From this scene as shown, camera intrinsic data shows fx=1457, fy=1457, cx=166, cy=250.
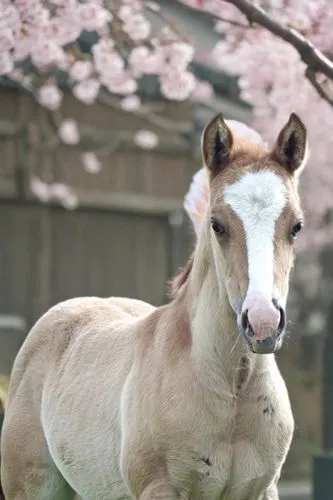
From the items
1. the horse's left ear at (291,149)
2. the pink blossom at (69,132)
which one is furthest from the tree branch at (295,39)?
the pink blossom at (69,132)

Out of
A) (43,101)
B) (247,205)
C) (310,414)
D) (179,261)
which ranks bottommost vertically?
(310,414)

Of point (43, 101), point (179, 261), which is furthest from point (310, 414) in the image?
point (43, 101)

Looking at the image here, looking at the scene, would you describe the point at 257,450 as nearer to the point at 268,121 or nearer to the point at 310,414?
the point at 268,121

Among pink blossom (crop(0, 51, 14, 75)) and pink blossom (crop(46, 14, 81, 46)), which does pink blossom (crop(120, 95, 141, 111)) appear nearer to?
pink blossom (crop(46, 14, 81, 46))

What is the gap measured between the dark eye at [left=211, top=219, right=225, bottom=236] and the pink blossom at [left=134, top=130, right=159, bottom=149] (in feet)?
34.5

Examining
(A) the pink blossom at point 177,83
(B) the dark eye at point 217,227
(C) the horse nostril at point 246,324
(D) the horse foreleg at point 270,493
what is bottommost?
(D) the horse foreleg at point 270,493

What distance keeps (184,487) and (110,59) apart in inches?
243

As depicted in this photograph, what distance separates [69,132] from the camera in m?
15.1

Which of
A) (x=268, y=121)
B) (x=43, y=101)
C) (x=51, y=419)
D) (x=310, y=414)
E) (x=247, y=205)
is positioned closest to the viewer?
(x=247, y=205)

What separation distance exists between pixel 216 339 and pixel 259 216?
2.15 ft

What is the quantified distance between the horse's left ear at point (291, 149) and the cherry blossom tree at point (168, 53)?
196cm

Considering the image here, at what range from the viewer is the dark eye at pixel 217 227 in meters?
5.26

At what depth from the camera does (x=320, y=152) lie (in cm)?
1644

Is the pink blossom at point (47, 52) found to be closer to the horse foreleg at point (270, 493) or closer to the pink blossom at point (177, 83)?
the pink blossom at point (177, 83)
